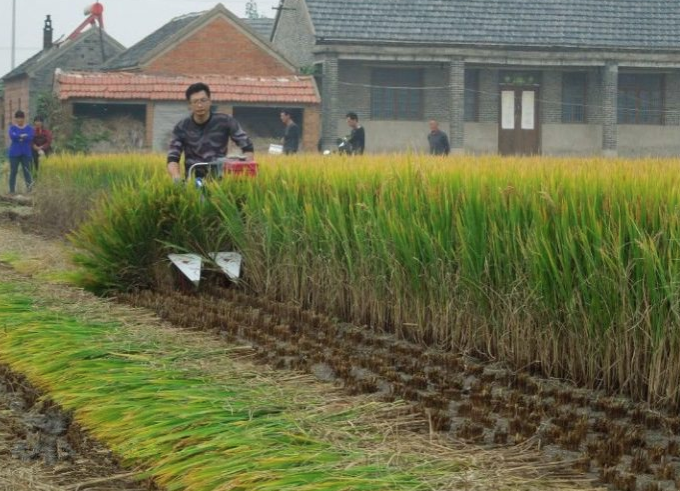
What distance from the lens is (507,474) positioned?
4.71 m

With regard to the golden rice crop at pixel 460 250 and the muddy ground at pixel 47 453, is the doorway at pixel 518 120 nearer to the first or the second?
the golden rice crop at pixel 460 250

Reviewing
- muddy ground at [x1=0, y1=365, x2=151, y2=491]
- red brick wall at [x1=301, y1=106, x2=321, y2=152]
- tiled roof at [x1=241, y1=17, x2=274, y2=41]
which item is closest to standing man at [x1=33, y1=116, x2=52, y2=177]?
red brick wall at [x1=301, y1=106, x2=321, y2=152]

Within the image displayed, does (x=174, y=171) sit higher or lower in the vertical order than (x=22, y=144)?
higher

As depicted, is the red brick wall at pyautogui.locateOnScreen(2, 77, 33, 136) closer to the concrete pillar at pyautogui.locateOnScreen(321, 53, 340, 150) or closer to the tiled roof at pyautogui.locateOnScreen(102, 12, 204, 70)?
the tiled roof at pyautogui.locateOnScreen(102, 12, 204, 70)

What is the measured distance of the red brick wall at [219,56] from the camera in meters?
43.4

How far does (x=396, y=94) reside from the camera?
41.0m

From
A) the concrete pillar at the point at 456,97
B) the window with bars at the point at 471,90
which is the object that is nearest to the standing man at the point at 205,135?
the concrete pillar at the point at 456,97

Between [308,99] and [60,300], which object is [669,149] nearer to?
[308,99]

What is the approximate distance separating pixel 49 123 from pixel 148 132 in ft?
8.33

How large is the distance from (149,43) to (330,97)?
1042 cm

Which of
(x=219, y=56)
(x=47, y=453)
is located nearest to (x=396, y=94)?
(x=219, y=56)

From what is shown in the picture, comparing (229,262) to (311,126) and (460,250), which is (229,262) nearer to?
(460,250)

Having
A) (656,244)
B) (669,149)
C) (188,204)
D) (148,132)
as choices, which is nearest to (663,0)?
(669,149)

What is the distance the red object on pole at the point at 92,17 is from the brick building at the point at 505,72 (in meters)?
14.3
